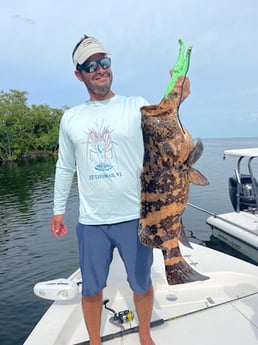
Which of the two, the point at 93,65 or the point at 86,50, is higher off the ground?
the point at 86,50

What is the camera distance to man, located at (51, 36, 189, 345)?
2670mm

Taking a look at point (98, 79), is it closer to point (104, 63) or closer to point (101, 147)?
point (104, 63)

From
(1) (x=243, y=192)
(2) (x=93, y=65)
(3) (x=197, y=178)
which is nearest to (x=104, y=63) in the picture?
(2) (x=93, y=65)

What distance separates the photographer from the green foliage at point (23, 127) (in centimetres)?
6297

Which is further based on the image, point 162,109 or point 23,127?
point 23,127

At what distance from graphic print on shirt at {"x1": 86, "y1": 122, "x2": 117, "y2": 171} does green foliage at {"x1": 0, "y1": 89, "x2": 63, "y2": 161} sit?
63.6m

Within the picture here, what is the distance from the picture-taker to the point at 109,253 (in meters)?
2.85

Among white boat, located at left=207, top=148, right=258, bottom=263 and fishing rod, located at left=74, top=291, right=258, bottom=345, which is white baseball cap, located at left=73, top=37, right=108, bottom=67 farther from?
white boat, located at left=207, top=148, right=258, bottom=263

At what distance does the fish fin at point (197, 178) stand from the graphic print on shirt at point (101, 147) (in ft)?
2.30

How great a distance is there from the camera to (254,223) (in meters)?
9.01

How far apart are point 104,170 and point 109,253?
71 cm

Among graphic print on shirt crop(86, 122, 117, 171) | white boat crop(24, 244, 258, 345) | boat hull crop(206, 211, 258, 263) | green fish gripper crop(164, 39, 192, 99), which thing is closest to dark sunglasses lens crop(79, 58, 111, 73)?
graphic print on shirt crop(86, 122, 117, 171)

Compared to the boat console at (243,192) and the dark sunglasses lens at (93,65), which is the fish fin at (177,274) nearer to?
the dark sunglasses lens at (93,65)

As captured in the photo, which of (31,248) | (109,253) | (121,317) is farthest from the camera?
(31,248)
